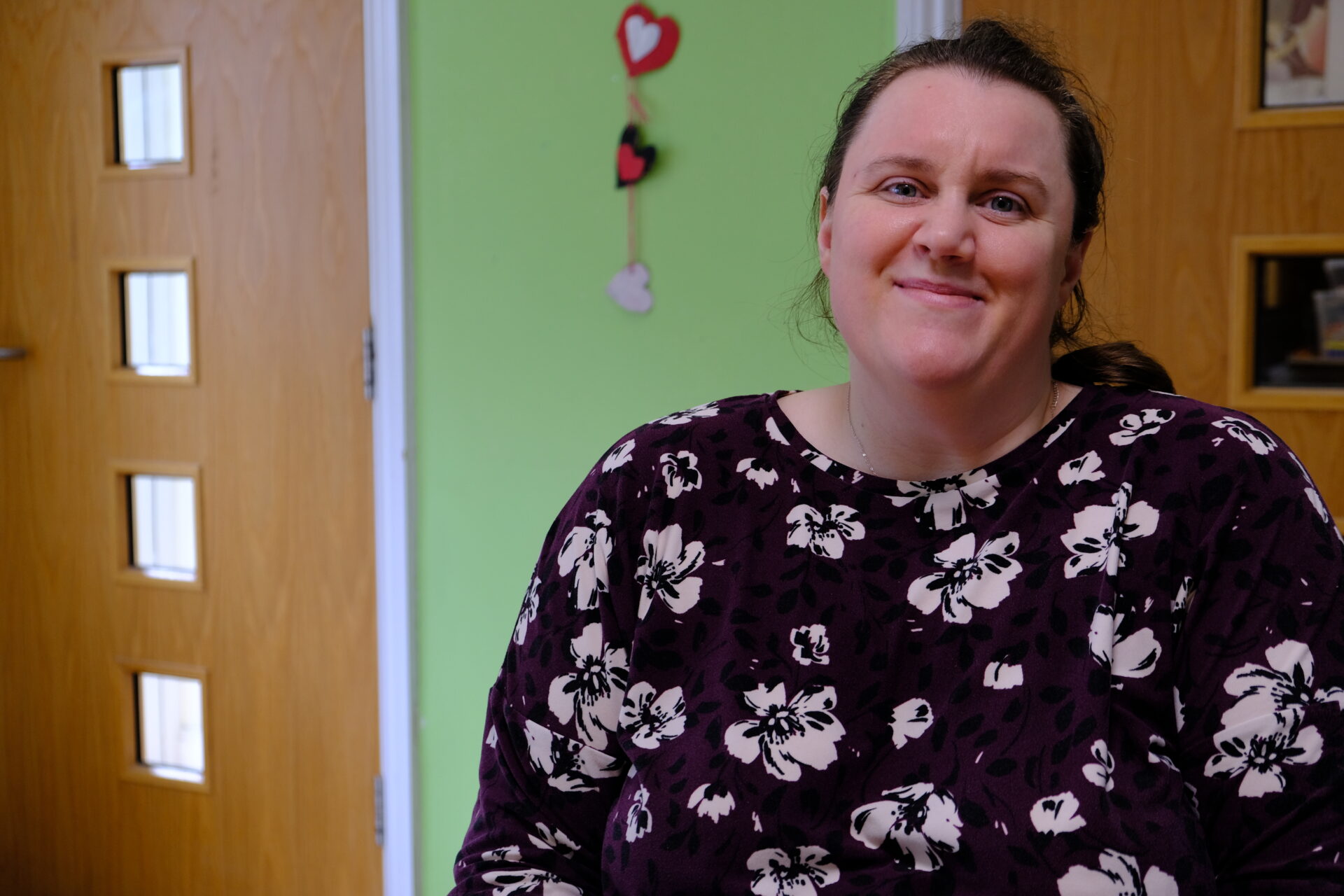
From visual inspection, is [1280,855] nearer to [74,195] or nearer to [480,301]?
[480,301]

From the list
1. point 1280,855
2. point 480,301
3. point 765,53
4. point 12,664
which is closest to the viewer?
point 1280,855

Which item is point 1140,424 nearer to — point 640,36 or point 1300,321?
point 1300,321

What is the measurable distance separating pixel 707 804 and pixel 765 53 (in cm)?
121

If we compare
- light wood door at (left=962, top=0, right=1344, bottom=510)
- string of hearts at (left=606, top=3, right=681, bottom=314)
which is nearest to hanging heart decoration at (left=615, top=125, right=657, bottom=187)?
string of hearts at (left=606, top=3, right=681, bottom=314)

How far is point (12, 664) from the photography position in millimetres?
2311

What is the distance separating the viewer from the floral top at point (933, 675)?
855 millimetres

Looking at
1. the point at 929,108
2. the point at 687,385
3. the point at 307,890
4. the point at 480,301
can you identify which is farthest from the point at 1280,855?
the point at 307,890

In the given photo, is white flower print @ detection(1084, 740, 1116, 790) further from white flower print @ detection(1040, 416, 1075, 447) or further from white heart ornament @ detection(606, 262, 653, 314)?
white heart ornament @ detection(606, 262, 653, 314)

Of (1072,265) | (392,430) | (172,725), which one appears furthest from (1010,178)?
(172,725)

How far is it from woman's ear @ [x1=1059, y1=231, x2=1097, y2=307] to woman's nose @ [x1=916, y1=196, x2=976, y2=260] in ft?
0.44

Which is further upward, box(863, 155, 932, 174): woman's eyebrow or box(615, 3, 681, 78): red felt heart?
box(615, 3, 681, 78): red felt heart

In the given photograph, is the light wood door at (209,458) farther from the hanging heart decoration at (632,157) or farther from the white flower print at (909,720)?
the white flower print at (909,720)

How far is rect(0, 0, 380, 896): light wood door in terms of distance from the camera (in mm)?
2033

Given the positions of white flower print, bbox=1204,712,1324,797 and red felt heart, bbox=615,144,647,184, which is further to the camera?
red felt heart, bbox=615,144,647,184
